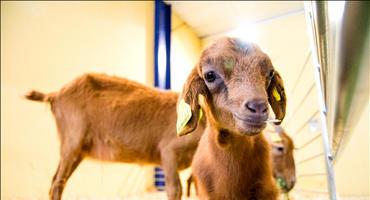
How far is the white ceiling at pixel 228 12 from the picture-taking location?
16.3 ft

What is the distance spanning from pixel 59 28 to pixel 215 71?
8.62 ft

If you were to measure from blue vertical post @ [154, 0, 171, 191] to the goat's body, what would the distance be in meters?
2.96

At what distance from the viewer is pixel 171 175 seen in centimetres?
202

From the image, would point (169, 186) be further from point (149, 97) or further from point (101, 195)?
point (101, 195)

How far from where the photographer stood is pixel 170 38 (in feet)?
15.5

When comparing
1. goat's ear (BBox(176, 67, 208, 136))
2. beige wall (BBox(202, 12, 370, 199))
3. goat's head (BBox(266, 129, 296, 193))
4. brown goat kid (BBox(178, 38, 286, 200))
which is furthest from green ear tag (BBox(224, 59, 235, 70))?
beige wall (BBox(202, 12, 370, 199))

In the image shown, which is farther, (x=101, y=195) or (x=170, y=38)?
(x=170, y=38)

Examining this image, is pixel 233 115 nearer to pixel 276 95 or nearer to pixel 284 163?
pixel 276 95

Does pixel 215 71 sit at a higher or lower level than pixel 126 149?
higher

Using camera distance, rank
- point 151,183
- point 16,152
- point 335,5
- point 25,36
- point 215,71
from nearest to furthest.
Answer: point 335,5
point 215,71
point 16,152
point 25,36
point 151,183

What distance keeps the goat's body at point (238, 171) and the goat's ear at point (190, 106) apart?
5.7 inches

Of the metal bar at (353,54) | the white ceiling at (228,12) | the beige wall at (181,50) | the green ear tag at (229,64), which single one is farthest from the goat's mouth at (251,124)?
the white ceiling at (228,12)

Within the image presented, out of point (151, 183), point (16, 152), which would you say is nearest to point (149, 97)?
point (16, 152)

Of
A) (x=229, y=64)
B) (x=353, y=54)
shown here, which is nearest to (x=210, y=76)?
(x=229, y=64)
